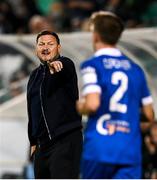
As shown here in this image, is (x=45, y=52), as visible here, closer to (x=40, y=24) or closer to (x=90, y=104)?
(x=90, y=104)

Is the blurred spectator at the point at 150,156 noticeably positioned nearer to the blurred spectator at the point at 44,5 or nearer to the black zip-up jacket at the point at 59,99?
the black zip-up jacket at the point at 59,99

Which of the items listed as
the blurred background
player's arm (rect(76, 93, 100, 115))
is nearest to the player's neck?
player's arm (rect(76, 93, 100, 115))

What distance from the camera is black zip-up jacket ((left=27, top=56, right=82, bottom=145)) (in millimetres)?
6176

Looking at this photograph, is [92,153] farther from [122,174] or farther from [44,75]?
[44,75]

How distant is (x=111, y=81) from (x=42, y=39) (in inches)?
27.0

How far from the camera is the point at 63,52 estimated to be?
11.2m

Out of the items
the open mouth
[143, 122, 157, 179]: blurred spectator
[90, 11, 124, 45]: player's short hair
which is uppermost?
A: [90, 11, 124, 45]: player's short hair

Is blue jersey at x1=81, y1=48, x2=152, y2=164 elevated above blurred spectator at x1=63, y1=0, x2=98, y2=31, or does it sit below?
below

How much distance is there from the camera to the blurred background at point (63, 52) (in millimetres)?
10883

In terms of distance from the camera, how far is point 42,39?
6.02 meters

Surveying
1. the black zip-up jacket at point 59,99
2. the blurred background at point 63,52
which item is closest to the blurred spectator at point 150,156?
the blurred background at point 63,52

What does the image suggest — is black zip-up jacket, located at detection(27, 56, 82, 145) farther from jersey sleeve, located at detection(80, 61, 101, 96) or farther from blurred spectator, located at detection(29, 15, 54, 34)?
blurred spectator, located at detection(29, 15, 54, 34)

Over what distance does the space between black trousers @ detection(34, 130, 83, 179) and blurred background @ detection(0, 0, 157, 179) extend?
351 cm

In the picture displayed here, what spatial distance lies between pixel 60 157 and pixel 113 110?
0.89 metres
